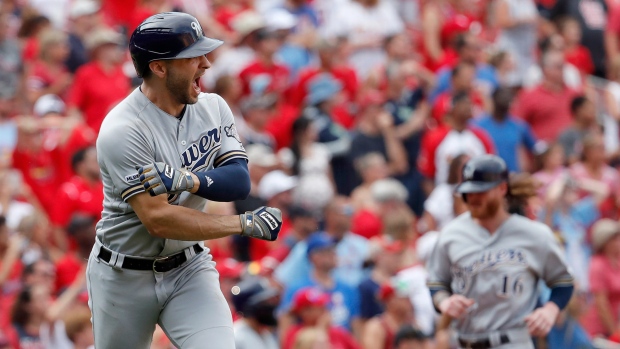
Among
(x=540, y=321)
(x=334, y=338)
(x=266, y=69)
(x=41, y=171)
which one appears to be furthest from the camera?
(x=266, y=69)

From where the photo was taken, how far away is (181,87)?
5160 mm

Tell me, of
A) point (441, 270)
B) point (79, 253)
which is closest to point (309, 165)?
point (79, 253)

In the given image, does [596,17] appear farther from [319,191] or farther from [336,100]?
[319,191]

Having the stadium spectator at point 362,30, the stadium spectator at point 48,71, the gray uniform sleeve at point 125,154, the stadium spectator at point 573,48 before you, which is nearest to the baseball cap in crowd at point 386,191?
the stadium spectator at point 362,30

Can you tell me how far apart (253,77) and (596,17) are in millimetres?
5517

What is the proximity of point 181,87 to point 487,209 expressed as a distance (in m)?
2.40

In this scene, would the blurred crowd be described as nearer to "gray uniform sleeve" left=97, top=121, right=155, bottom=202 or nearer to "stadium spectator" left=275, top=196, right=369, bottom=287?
"stadium spectator" left=275, top=196, right=369, bottom=287

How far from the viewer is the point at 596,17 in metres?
15.9

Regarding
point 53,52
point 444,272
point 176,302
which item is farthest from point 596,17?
point 176,302

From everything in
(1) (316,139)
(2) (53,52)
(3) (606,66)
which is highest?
(2) (53,52)

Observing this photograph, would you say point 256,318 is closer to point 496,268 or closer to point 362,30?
point 496,268

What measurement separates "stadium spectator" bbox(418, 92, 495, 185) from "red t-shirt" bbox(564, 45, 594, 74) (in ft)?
11.3

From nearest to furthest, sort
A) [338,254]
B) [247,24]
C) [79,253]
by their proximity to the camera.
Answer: [79,253] → [338,254] → [247,24]

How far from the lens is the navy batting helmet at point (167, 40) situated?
5082 millimetres
